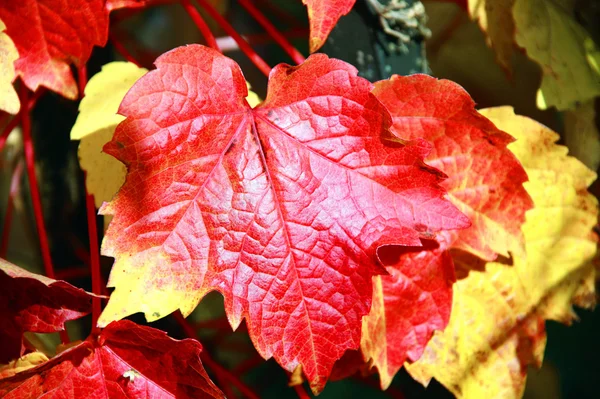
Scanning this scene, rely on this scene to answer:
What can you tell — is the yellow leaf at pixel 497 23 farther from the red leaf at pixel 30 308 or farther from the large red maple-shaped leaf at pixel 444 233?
the red leaf at pixel 30 308

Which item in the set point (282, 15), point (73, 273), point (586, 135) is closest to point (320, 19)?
point (586, 135)

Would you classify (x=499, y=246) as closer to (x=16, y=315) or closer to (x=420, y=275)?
(x=420, y=275)

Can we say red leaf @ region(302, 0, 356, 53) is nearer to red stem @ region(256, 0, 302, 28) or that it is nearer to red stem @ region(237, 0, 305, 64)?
red stem @ region(237, 0, 305, 64)

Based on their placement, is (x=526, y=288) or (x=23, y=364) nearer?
(x=23, y=364)

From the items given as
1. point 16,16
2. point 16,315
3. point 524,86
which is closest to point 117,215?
point 16,315

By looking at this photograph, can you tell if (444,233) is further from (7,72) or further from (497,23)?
(7,72)

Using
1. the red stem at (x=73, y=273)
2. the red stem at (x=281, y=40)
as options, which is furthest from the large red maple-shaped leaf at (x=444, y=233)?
the red stem at (x=73, y=273)
